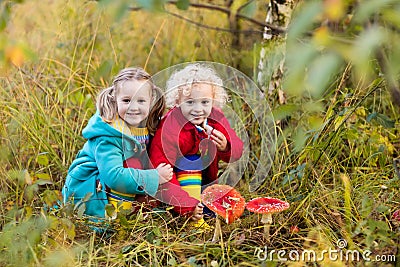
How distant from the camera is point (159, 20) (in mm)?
4422

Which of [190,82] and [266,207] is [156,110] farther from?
[266,207]

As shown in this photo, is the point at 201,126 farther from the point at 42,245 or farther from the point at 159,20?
the point at 159,20

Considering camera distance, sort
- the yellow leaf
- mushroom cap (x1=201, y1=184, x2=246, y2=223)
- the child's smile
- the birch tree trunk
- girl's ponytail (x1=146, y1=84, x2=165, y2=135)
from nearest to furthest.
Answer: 1. the yellow leaf
2. mushroom cap (x1=201, y1=184, x2=246, y2=223)
3. the child's smile
4. girl's ponytail (x1=146, y1=84, x2=165, y2=135)
5. the birch tree trunk

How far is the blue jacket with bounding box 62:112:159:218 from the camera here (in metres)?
2.46

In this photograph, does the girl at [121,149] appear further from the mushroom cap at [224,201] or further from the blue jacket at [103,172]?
the mushroom cap at [224,201]

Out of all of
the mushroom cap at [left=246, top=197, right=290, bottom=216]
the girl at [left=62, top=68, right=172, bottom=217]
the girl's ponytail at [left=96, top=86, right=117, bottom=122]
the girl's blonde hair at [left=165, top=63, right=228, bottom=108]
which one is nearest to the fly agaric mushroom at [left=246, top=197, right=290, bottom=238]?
the mushroom cap at [left=246, top=197, right=290, bottom=216]

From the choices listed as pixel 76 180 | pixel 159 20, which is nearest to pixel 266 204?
pixel 76 180

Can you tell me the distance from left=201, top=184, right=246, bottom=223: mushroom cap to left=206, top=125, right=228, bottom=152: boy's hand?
0.20 m

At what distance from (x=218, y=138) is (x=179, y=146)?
0.56ft

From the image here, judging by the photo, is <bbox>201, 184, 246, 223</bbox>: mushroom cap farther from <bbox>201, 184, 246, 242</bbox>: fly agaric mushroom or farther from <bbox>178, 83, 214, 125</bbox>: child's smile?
<bbox>178, 83, 214, 125</bbox>: child's smile

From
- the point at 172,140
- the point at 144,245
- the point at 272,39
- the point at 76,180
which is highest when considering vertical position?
the point at 272,39

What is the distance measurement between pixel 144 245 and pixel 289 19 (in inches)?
59.8

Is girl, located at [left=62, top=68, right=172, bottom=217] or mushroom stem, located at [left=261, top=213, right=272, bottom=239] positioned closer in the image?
mushroom stem, located at [left=261, top=213, right=272, bottom=239]

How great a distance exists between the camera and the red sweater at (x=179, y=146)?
8.18 feet
